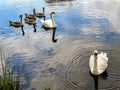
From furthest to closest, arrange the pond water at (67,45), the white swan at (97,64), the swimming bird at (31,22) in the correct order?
1. the swimming bird at (31,22)
2. the white swan at (97,64)
3. the pond water at (67,45)

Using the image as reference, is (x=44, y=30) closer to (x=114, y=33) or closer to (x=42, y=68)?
(x=114, y=33)

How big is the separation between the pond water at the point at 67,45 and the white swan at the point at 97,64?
0.43 meters

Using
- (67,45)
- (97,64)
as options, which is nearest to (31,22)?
(67,45)

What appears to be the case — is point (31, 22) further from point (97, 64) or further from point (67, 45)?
point (97, 64)

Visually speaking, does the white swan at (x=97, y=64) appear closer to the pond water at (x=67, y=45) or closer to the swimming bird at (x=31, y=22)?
the pond water at (x=67, y=45)

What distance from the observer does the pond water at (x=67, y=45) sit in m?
16.2

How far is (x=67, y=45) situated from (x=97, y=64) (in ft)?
17.8

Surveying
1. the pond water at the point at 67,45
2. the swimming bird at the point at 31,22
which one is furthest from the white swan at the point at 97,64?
the swimming bird at the point at 31,22

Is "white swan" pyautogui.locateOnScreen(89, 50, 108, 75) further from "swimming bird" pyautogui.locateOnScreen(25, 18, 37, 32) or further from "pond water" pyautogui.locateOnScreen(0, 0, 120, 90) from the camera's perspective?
"swimming bird" pyautogui.locateOnScreen(25, 18, 37, 32)

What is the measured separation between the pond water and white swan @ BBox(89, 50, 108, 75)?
0.43m

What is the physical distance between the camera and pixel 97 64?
56.2ft

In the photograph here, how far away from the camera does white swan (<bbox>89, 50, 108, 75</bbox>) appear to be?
54.9 feet

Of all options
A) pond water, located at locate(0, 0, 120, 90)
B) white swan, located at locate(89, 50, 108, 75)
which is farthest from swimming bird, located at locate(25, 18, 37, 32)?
white swan, located at locate(89, 50, 108, 75)

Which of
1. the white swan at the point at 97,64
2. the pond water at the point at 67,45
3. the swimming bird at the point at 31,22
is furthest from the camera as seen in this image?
the swimming bird at the point at 31,22
